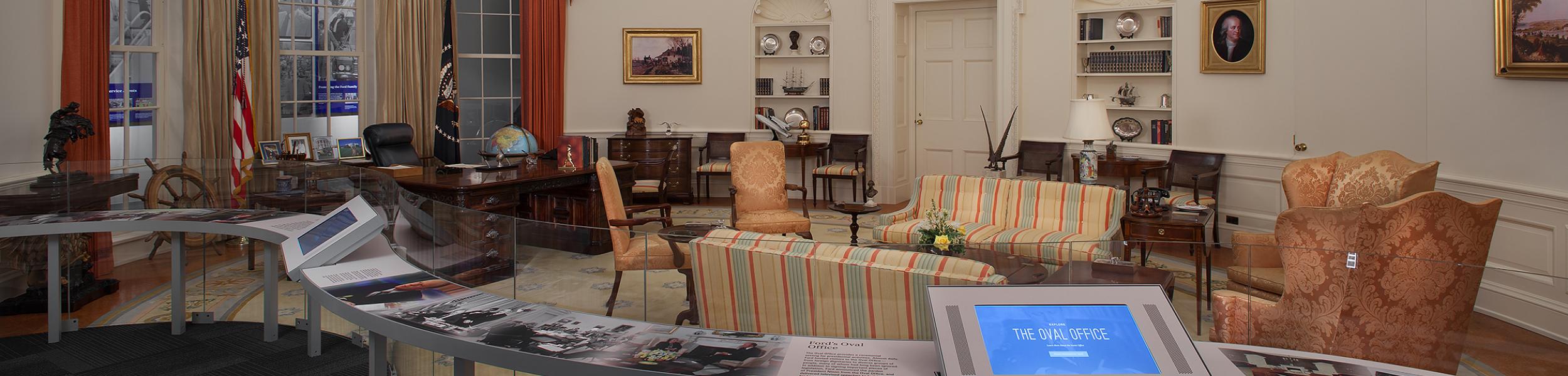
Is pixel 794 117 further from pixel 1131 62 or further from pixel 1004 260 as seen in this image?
pixel 1004 260

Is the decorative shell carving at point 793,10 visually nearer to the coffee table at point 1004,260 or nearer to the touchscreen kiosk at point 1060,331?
the coffee table at point 1004,260

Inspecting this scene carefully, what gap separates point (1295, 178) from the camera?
521 centimetres

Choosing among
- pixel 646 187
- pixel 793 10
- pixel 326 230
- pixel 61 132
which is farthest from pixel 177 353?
pixel 793 10

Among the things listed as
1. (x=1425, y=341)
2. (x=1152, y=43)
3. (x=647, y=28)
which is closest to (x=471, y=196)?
(x=647, y=28)

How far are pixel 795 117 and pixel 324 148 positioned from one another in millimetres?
4639

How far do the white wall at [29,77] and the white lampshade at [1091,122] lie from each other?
6.45 meters

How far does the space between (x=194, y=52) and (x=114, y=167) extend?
94.1 inches

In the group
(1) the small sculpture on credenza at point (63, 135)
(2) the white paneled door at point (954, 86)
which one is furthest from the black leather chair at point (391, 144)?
(2) the white paneled door at point (954, 86)

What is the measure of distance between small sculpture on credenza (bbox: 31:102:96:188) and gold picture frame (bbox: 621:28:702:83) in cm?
526

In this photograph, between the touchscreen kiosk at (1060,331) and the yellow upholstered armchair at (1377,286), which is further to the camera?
the yellow upholstered armchair at (1377,286)

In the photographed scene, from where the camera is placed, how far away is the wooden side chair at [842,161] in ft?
31.9

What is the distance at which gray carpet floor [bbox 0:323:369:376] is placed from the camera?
4.41 meters

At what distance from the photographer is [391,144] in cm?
788

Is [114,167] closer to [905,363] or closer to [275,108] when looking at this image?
[275,108]
